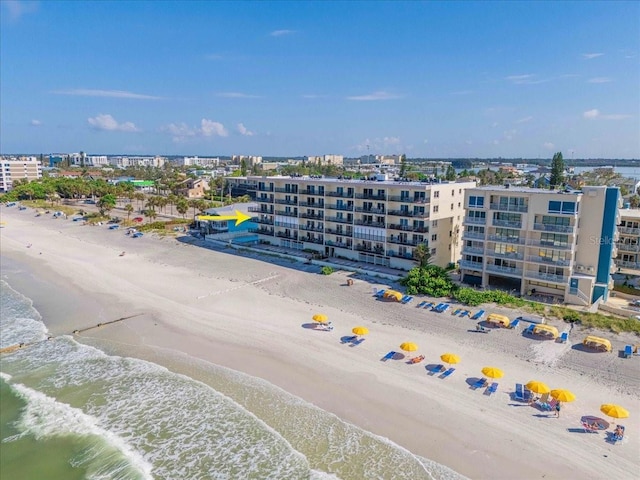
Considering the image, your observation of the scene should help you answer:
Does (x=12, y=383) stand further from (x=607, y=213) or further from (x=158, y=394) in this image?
(x=607, y=213)

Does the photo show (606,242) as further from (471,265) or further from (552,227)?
(471,265)

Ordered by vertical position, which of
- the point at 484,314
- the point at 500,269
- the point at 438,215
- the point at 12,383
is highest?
the point at 438,215

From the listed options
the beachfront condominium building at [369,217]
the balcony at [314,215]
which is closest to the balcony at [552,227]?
the beachfront condominium building at [369,217]

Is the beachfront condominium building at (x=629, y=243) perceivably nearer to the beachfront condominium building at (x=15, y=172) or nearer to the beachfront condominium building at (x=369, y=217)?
the beachfront condominium building at (x=369, y=217)

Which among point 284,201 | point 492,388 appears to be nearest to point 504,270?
point 492,388

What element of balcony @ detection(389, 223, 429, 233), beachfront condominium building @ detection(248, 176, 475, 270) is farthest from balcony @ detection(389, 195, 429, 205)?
balcony @ detection(389, 223, 429, 233)

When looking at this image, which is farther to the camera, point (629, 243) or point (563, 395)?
point (629, 243)

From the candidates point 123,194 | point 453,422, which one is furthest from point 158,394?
point 123,194
